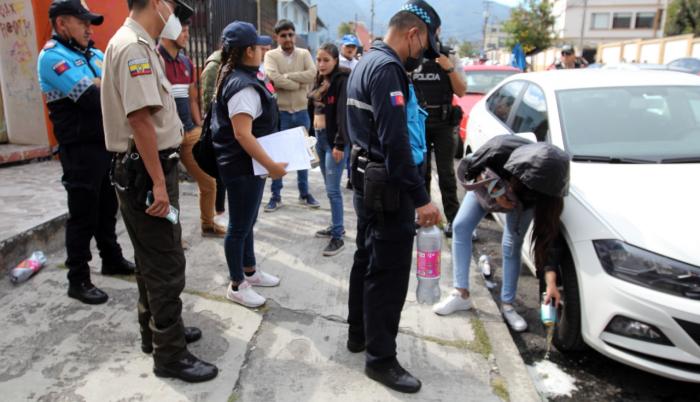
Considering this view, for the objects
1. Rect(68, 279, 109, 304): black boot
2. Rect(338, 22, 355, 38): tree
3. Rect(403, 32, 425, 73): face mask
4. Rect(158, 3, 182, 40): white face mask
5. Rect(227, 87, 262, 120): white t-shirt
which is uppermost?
Rect(338, 22, 355, 38): tree

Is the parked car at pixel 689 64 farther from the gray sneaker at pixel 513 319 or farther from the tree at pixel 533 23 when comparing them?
the tree at pixel 533 23

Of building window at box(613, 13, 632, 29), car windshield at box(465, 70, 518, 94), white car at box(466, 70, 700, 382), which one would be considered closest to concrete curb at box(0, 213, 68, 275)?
white car at box(466, 70, 700, 382)

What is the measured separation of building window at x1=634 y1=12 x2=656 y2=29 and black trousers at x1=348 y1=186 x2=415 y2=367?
62.6 meters

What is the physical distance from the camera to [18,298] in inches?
131

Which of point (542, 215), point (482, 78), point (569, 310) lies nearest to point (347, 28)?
point (482, 78)

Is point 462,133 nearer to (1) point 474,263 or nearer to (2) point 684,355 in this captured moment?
(1) point 474,263

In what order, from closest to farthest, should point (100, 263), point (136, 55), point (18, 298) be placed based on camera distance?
point (136, 55) → point (18, 298) → point (100, 263)

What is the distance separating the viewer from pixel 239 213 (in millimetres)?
3215

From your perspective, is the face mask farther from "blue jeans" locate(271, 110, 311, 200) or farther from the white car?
"blue jeans" locate(271, 110, 311, 200)

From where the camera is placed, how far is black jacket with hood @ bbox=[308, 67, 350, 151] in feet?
14.1

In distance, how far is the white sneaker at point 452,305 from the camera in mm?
3463

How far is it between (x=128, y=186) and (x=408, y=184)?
50.7 inches

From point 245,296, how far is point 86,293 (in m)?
0.99

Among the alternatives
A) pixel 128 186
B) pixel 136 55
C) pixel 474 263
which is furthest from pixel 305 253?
pixel 136 55
